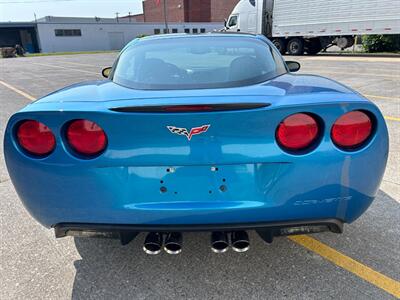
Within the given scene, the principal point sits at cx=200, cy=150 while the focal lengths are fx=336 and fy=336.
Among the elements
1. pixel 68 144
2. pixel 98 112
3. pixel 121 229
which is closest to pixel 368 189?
pixel 121 229

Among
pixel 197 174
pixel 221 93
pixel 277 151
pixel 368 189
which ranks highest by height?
pixel 221 93

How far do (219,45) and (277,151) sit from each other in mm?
Result: 1500

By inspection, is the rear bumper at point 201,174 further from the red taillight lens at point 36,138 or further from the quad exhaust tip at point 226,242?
the quad exhaust tip at point 226,242

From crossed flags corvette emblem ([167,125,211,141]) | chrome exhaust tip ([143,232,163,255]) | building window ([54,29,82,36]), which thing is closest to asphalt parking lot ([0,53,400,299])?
chrome exhaust tip ([143,232,163,255])

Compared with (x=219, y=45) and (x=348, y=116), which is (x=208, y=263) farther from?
(x=219, y=45)

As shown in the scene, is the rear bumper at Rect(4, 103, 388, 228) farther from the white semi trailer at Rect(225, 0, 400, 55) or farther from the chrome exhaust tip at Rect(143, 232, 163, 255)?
the white semi trailer at Rect(225, 0, 400, 55)

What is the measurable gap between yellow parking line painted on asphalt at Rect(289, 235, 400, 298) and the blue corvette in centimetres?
49

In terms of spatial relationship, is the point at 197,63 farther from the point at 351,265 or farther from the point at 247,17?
the point at 247,17

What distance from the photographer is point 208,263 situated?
2.27 meters

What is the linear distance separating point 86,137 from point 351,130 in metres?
1.37

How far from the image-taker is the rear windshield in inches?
87.5

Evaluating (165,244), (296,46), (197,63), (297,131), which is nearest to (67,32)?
(296,46)

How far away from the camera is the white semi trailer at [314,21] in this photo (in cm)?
1788

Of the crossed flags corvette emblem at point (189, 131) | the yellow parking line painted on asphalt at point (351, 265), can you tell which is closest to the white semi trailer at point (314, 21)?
the yellow parking line painted on asphalt at point (351, 265)
